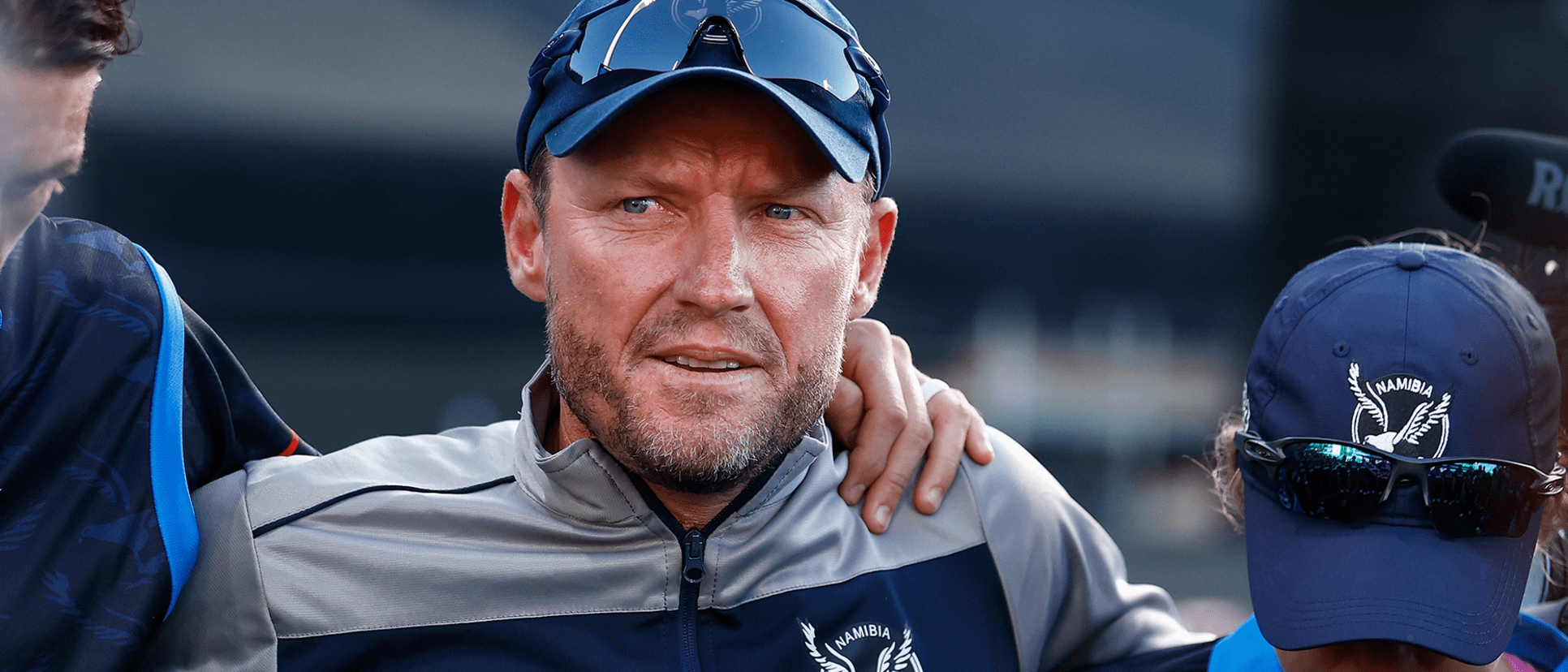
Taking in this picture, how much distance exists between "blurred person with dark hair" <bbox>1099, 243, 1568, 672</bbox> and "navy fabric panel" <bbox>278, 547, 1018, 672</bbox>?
0.37 metres

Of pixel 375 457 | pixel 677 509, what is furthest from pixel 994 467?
pixel 375 457

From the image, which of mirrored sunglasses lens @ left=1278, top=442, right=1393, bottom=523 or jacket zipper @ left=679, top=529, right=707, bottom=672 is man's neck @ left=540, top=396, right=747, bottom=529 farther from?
mirrored sunglasses lens @ left=1278, top=442, right=1393, bottom=523

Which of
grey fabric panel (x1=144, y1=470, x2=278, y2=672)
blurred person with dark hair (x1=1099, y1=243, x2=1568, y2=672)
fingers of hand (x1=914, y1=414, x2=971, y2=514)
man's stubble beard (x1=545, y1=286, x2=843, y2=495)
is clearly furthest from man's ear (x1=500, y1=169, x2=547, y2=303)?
blurred person with dark hair (x1=1099, y1=243, x2=1568, y2=672)

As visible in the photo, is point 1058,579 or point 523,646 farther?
point 1058,579

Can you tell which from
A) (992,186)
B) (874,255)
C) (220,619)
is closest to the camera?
(220,619)

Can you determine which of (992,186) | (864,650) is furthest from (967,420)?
(992,186)

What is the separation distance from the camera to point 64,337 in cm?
137

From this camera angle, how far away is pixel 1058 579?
1.77 meters

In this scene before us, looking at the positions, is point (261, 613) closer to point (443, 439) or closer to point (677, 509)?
point (443, 439)

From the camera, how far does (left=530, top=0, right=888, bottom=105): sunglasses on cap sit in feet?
4.99

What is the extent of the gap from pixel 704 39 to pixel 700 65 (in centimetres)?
4

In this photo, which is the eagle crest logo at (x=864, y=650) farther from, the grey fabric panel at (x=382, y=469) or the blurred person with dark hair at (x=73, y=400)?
the blurred person with dark hair at (x=73, y=400)

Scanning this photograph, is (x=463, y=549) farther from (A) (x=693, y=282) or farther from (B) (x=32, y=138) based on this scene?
(B) (x=32, y=138)

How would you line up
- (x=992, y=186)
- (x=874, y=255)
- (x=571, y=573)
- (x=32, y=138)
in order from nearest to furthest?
(x=32, y=138) → (x=571, y=573) → (x=874, y=255) → (x=992, y=186)
